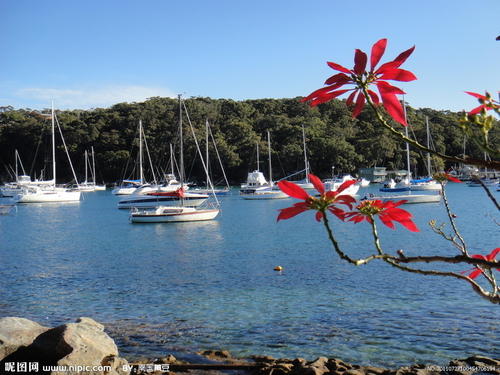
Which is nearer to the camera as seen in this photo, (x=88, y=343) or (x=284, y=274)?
(x=88, y=343)

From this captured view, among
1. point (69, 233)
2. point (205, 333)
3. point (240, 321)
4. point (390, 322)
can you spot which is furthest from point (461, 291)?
point (69, 233)

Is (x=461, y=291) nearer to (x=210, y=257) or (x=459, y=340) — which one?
(x=459, y=340)

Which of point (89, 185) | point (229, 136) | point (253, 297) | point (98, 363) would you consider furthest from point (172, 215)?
point (229, 136)

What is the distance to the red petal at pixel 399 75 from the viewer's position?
120 cm

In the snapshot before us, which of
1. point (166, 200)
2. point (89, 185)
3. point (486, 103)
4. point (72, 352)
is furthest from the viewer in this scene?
point (89, 185)

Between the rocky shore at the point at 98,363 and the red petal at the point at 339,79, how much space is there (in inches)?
200

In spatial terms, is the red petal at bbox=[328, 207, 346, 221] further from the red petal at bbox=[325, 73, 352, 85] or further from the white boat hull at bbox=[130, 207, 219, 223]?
the white boat hull at bbox=[130, 207, 219, 223]

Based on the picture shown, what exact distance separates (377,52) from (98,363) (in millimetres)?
5658

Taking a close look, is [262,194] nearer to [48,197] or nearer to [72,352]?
[48,197]

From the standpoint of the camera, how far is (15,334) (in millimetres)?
6426

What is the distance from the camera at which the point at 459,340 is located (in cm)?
786

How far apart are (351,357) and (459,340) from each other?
1823 millimetres

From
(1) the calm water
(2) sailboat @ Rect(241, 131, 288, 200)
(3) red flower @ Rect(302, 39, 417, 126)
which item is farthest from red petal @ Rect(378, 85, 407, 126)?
(2) sailboat @ Rect(241, 131, 288, 200)

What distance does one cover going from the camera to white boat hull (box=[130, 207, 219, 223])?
2711 cm
